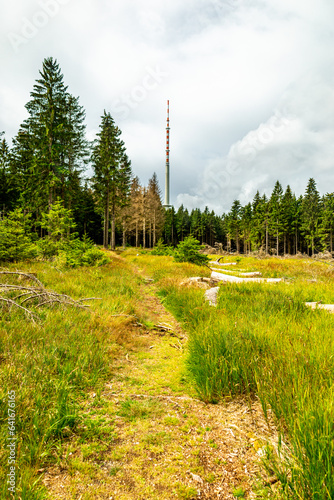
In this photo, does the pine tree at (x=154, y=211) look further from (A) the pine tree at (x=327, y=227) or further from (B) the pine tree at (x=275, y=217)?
(A) the pine tree at (x=327, y=227)

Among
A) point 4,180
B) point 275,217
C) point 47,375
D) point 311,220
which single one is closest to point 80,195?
point 4,180

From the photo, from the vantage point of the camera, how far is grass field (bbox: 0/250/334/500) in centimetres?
153

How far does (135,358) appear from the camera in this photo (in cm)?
393

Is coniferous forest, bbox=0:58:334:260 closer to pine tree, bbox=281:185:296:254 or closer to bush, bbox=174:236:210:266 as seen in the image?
pine tree, bbox=281:185:296:254

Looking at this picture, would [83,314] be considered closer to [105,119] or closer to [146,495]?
[146,495]

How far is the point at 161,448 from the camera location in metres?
1.93

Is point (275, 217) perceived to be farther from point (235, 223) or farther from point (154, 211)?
point (154, 211)

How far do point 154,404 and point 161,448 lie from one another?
0.65 m

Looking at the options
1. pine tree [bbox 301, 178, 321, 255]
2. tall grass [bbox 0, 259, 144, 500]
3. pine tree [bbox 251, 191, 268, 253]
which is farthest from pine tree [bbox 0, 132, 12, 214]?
pine tree [bbox 301, 178, 321, 255]

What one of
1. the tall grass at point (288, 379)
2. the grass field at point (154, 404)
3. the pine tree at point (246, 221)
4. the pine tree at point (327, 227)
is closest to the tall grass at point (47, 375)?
the grass field at point (154, 404)

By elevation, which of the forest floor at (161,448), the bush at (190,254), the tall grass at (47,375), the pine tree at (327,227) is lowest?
the forest floor at (161,448)

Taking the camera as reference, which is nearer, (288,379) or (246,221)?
(288,379)

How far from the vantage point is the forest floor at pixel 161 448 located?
1545 millimetres

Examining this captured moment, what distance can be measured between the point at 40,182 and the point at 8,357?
73.8ft
